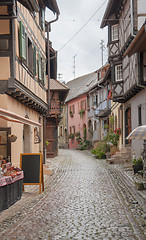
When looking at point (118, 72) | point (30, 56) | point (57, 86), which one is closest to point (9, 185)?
point (30, 56)

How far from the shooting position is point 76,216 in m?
6.95

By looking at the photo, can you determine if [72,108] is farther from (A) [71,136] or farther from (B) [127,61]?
(B) [127,61]

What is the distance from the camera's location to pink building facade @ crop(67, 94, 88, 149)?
43406 mm

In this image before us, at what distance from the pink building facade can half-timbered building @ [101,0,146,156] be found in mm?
19586

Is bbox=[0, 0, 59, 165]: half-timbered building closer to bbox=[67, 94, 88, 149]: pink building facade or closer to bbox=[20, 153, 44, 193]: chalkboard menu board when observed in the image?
bbox=[20, 153, 44, 193]: chalkboard menu board

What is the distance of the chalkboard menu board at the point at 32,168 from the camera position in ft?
32.9

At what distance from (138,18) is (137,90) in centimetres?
332

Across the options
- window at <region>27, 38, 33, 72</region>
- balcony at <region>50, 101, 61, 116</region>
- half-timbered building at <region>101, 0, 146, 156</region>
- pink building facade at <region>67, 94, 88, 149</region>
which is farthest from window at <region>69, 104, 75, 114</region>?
window at <region>27, 38, 33, 72</region>

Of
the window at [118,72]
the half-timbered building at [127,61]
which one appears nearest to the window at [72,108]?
the half-timbered building at [127,61]

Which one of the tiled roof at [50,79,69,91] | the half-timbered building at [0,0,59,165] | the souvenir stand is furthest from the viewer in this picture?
the tiled roof at [50,79,69,91]

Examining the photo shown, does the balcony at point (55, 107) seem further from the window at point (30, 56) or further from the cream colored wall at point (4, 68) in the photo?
the cream colored wall at point (4, 68)

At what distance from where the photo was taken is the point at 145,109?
15.8 metres

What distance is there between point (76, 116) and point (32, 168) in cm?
3646

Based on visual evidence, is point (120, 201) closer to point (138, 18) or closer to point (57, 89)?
point (138, 18)
